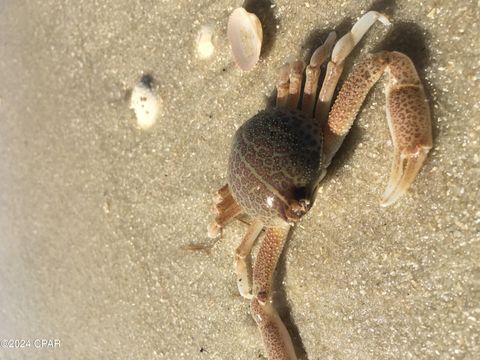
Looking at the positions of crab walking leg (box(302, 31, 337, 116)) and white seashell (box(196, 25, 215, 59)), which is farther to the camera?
white seashell (box(196, 25, 215, 59))

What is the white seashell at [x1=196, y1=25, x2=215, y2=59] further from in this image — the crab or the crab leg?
the crab leg

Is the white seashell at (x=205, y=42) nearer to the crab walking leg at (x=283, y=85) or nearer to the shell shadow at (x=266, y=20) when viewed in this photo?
the shell shadow at (x=266, y=20)

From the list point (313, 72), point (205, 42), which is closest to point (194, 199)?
point (205, 42)

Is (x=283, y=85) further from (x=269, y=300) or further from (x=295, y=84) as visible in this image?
(x=269, y=300)

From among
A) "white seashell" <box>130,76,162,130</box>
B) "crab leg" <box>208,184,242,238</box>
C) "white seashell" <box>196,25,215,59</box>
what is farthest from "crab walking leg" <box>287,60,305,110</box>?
"white seashell" <box>130,76,162,130</box>

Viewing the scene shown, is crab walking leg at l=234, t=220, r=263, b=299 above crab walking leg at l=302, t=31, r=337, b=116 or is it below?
below

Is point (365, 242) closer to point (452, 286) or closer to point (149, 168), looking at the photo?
point (452, 286)
